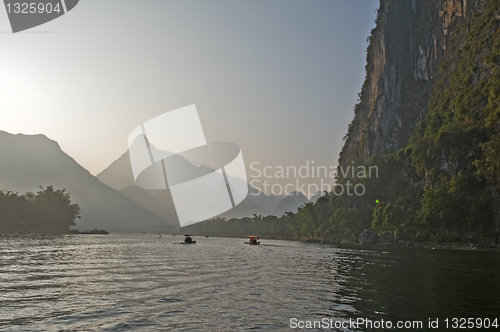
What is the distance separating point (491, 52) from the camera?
8469cm

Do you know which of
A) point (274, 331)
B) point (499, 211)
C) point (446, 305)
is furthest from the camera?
point (499, 211)

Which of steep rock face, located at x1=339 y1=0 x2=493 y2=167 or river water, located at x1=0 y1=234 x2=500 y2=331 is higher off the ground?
steep rock face, located at x1=339 y1=0 x2=493 y2=167

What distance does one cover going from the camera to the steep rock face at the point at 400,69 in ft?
458

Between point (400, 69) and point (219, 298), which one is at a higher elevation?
point (400, 69)

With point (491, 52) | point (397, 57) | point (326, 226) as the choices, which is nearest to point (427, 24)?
point (397, 57)

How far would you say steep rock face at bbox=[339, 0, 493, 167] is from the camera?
13975 centimetres

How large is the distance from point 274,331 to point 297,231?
177739 mm

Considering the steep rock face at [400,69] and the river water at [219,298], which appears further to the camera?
the steep rock face at [400,69]

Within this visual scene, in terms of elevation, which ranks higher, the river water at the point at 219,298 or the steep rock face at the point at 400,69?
the steep rock face at the point at 400,69

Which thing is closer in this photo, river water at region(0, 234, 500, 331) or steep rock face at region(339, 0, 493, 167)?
river water at region(0, 234, 500, 331)

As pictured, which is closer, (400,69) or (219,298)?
(219,298)

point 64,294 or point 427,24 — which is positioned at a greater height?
point 427,24

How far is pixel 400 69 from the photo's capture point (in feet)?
522

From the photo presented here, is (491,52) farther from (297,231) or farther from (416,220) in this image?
(297,231)
